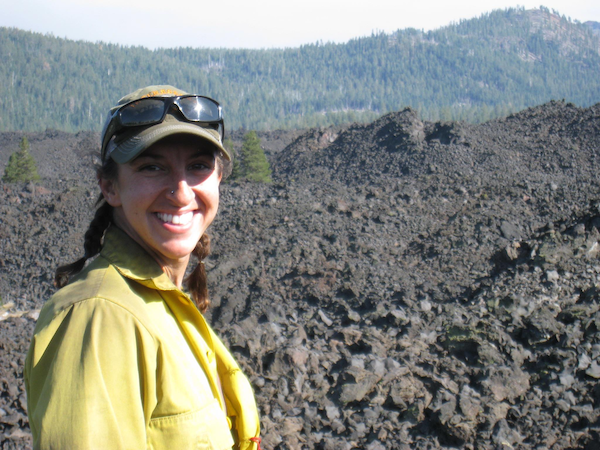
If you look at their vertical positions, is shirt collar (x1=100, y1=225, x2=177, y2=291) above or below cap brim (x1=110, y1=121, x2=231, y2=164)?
below

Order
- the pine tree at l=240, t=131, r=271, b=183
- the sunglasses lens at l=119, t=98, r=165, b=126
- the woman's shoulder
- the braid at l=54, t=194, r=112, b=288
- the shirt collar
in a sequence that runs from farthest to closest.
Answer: the pine tree at l=240, t=131, r=271, b=183 → the braid at l=54, t=194, r=112, b=288 → the sunglasses lens at l=119, t=98, r=165, b=126 → the shirt collar → the woman's shoulder

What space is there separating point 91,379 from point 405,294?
305 inches

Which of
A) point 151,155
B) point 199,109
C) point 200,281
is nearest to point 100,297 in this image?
point 151,155

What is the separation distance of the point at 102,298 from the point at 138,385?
0.25m

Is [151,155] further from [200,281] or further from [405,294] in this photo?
[405,294]

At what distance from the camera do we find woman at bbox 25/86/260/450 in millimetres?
1353

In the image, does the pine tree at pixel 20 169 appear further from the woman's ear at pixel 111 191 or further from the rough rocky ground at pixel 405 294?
the woman's ear at pixel 111 191

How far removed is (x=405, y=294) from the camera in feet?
28.6

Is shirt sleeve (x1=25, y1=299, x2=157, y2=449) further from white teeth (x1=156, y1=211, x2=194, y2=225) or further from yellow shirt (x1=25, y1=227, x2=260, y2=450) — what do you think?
white teeth (x1=156, y1=211, x2=194, y2=225)

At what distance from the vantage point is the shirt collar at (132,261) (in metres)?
1.65

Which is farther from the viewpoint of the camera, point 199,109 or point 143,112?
point 199,109

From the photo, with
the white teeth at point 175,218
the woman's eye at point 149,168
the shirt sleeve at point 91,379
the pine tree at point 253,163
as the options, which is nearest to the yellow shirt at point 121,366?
the shirt sleeve at point 91,379

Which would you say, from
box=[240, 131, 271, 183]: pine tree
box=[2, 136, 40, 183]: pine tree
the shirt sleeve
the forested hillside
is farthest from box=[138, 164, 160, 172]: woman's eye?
the forested hillside

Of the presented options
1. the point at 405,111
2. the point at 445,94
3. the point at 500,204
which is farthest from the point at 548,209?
the point at 445,94
